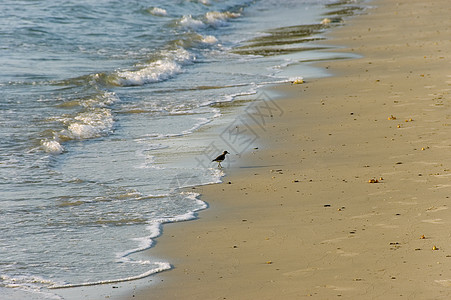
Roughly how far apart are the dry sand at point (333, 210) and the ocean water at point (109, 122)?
0.38 metres

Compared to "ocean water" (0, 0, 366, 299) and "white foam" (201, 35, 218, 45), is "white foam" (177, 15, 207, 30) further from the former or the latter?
"white foam" (201, 35, 218, 45)

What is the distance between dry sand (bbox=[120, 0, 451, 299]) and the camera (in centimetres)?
512

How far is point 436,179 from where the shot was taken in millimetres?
7059

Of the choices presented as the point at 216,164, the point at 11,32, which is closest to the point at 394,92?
the point at 216,164

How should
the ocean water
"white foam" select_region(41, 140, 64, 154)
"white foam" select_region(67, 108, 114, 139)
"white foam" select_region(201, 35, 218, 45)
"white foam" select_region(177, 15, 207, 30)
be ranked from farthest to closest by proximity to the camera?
"white foam" select_region(177, 15, 207, 30) < "white foam" select_region(201, 35, 218, 45) < "white foam" select_region(67, 108, 114, 139) < "white foam" select_region(41, 140, 64, 154) < the ocean water

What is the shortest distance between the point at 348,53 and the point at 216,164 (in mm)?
8722

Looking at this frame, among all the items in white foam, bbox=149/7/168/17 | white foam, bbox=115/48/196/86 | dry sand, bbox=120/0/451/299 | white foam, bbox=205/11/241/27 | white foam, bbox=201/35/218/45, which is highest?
white foam, bbox=149/7/168/17

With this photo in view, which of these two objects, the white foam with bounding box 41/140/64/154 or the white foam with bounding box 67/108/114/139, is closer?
the white foam with bounding box 41/140/64/154

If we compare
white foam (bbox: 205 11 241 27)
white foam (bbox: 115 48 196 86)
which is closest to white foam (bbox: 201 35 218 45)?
white foam (bbox: 115 48 196 86)

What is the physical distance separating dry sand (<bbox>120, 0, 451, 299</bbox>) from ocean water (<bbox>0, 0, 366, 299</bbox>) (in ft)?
1.24

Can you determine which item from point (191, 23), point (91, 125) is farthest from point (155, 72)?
point (191, 23)

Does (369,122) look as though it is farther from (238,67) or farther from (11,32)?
(11,32)

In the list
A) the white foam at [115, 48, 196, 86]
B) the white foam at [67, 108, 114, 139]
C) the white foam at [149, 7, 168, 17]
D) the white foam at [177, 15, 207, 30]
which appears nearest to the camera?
the white foam at [67, 108, 114, 139]

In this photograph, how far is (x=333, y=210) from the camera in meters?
6.55
